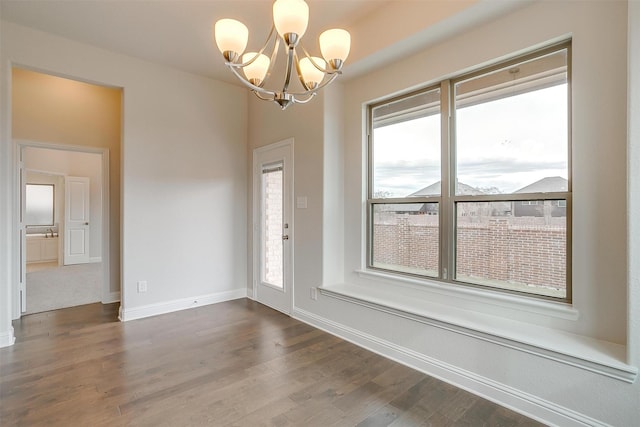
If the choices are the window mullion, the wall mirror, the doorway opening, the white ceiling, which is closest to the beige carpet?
the doorway opening

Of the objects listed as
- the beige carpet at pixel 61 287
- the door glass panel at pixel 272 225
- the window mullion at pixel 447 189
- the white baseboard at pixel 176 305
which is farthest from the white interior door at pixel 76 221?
the window mullion at pixel 447 189

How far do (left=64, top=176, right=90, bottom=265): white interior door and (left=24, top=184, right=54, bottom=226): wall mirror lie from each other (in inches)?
43.9

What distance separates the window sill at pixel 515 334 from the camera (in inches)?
67.5

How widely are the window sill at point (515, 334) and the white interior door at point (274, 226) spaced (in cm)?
118

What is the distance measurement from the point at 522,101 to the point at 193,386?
3232mm

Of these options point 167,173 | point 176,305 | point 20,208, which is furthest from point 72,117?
point 176,305

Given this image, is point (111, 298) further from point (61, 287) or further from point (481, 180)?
point (481, 180)

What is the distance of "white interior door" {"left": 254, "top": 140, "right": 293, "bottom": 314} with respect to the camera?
3863 millimetres

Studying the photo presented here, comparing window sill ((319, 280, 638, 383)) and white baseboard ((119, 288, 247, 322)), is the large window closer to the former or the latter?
window sill ((319, 280, 638, 383))

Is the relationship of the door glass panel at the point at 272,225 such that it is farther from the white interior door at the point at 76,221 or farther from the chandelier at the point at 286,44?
the white interior door at the point at 76,221

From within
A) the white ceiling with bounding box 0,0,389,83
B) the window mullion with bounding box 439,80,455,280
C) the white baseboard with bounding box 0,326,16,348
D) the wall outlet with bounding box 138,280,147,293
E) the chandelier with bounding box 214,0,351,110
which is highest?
the white ceiling with bounding box 0,0,389,83

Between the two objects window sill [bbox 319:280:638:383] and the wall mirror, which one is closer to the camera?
window sill [bbox 319:280:638:383]

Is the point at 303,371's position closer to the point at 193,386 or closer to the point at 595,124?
the point at 193,386

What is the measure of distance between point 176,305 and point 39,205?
6887 millimetres
